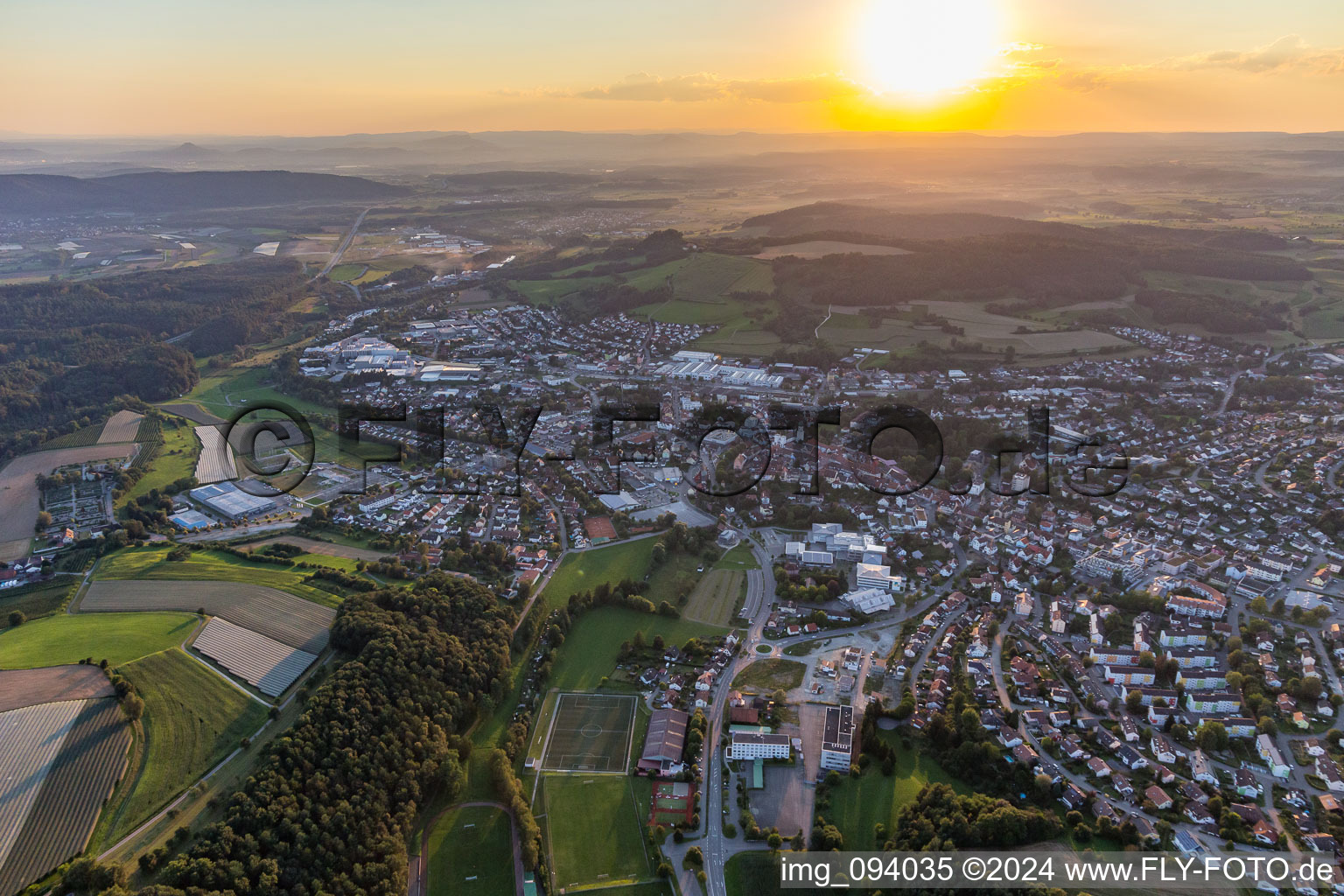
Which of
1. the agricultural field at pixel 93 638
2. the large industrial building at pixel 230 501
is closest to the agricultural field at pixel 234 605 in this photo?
the agricultural field at pixel 93 638

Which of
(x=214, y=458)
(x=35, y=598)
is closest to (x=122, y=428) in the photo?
(x=214, y=458)

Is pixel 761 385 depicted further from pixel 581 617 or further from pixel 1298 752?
pixel 1298 752

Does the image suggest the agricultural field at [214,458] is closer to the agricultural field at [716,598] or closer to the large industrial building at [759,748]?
the agricultural field at [716,598]

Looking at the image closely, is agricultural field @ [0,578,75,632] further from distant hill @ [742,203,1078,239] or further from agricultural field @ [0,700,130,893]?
distant hill @ [742,203,1078,239]

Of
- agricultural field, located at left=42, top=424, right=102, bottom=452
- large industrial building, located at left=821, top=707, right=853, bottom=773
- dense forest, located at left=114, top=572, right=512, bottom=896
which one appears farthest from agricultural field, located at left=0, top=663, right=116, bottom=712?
agricultural field, located at left=42, top=424, right=102, bottom=452

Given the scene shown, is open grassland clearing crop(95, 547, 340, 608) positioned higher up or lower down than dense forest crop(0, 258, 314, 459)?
lower down

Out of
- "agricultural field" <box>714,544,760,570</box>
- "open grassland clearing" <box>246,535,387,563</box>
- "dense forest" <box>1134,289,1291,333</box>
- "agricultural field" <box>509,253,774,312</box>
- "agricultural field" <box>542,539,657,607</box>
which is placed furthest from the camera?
"agricultural field" <box>509,253,774,312</box>

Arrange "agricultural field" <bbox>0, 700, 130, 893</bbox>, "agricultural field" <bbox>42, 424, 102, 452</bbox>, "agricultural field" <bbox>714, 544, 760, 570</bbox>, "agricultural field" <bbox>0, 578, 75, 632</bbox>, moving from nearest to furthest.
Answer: "agricultural field" <bbox>0, 700, 130, 893</bbox>, "agricultural field" <bbox>0, 578, 75, 632</bbox>, "agricultural field" <bbox>714, 544, 760, 570</bbox>, "agricultural field" <bbox>42, 424, 102, 452</bbox>
